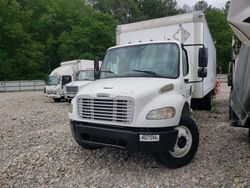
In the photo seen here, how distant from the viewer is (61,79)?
2162 cm

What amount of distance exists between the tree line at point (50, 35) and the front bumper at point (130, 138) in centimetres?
3566

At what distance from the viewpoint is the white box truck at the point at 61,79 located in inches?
844

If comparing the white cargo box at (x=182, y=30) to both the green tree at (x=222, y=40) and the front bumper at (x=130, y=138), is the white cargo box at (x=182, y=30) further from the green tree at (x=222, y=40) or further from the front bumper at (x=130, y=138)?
the green tree at (x=222, y=40)

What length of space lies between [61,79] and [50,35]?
30192 millimetres

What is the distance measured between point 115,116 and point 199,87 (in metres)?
4.46

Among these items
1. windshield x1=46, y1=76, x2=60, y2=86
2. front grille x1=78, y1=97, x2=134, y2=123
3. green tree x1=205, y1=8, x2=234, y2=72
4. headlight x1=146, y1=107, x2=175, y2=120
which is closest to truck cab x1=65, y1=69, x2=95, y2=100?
windshield x1=46, y1=76, x2=60, y2=86

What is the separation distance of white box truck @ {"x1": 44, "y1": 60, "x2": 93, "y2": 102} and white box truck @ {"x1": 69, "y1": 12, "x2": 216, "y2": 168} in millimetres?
14666

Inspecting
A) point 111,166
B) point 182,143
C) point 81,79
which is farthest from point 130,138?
point 81,79

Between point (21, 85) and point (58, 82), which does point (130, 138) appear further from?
point (21, 85)

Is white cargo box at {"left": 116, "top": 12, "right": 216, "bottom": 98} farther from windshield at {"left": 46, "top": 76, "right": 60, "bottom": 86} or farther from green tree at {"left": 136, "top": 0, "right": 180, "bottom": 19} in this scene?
green tree at {"left": 136, "top": 0, "right": 180, "bottom": 19}

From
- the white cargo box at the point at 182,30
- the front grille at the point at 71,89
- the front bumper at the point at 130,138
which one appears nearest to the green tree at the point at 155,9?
the front grille at the point at 71,89

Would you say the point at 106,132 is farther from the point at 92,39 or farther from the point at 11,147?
the point at 92,39

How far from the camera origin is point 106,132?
5.46 m

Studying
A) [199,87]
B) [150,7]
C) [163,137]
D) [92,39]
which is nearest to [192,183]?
[163,137]
